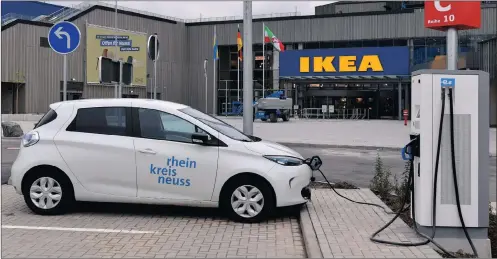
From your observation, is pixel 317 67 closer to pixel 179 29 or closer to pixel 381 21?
pixel 381 21

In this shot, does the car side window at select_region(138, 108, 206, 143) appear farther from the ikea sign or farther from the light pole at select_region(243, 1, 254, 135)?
the ikea sign

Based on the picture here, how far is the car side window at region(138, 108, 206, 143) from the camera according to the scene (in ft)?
23.0

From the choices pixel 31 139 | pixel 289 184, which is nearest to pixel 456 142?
pixel 289 184

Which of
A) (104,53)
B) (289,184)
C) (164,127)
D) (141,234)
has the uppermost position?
(104,53)

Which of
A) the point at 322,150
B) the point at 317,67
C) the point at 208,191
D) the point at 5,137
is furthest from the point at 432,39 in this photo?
the point at 208,191

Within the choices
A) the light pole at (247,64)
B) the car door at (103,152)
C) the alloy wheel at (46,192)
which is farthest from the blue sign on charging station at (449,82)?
the alloy wheel at (46,192)

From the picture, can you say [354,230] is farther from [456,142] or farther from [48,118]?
[48,118]

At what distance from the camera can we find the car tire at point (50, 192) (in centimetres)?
713

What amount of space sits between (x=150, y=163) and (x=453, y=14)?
4350 mm

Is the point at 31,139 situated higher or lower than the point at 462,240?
higher

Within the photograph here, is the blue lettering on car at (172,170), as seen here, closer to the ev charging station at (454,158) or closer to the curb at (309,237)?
the curb at (309,237)

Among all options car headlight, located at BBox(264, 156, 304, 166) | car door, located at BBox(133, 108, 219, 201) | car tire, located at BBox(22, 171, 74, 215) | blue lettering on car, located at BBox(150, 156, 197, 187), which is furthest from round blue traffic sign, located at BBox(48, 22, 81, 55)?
car headlight, located at BBox(264, 156, 304, 166)

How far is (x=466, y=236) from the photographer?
17.9ft

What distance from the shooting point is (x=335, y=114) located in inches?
1999
